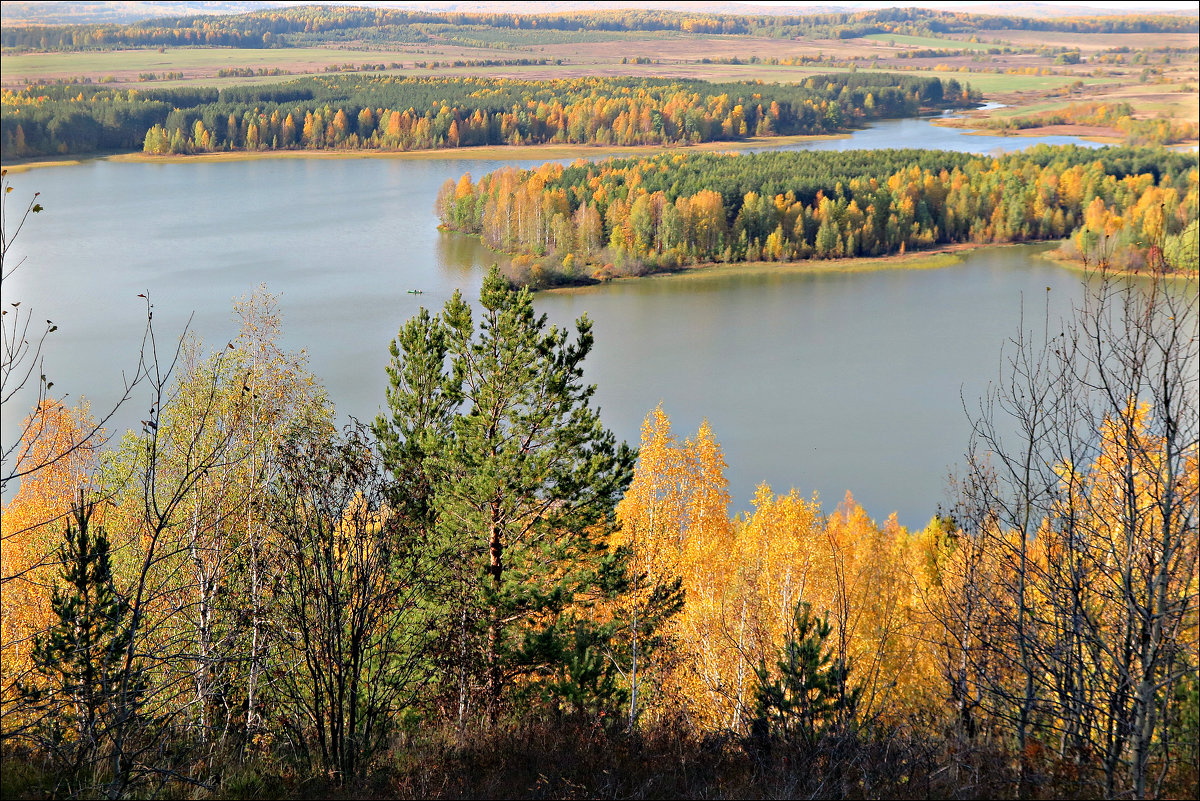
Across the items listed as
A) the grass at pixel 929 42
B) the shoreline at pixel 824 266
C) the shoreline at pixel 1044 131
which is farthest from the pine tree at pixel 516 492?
the grass at pixel 929 42

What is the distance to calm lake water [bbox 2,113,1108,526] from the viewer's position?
1578cm

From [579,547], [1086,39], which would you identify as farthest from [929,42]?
[579,547]

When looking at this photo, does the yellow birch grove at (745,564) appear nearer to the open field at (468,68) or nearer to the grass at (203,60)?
the open field at (468,68)

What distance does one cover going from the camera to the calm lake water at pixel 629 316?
15781 millimetres

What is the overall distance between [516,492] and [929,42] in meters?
92.4

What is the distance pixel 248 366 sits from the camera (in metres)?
6.48

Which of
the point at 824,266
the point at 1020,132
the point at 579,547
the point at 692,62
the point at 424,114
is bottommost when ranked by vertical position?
the point at 579,547

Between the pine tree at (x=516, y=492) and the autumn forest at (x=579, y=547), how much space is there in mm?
27

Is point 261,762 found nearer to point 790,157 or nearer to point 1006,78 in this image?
point 790,157

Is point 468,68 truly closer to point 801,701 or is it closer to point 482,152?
point 482,152

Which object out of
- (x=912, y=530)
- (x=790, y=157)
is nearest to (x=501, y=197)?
(x=790, y=157)

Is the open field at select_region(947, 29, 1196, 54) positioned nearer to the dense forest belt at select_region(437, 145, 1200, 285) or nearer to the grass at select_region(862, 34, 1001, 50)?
the grass at select_region(862, 34, 1001, 50)

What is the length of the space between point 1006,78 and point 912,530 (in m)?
72.4

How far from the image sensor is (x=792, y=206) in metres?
34.3
